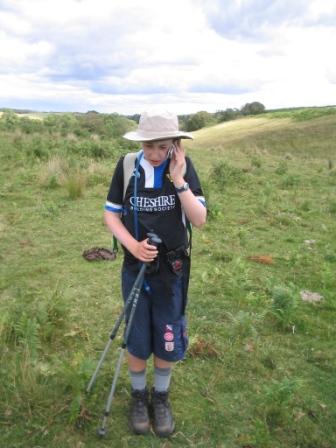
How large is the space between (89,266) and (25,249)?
1399 mm

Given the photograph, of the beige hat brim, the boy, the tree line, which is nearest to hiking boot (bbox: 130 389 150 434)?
the boy

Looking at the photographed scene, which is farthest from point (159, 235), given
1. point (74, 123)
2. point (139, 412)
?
point (74, 123)

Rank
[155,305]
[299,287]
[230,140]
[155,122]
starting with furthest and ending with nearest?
[230,140]
[299,287]
[155,305]
[155,122]

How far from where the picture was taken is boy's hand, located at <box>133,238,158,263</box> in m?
2.91

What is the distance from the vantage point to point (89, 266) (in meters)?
6.45

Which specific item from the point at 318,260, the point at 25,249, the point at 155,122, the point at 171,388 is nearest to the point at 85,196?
the point at 25,249

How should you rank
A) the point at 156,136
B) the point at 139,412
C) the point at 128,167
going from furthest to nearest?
the point at 139,412 → the point at 128,167 → the point at 156,136

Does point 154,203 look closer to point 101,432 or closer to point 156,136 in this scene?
point 156,136

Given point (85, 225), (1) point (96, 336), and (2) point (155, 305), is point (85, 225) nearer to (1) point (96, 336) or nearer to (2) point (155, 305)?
(1) point (96, 336)

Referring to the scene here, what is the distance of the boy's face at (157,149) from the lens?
9.48ft

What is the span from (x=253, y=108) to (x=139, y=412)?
90059 mm

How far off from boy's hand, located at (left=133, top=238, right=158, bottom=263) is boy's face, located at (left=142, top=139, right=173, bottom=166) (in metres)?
0.55

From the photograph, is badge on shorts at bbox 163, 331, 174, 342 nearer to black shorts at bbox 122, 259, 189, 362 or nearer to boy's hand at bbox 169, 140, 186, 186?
black shorts at bbox 122, 259, 189, 362

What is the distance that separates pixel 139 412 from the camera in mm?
3418
